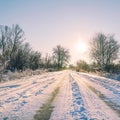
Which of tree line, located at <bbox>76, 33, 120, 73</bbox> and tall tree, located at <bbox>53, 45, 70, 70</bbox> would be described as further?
tall tree, located at <bbox>53, 45, 70, 70</bbox>

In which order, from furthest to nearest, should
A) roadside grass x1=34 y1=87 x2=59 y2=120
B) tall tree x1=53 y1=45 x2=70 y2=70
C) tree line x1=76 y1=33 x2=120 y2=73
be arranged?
tall tree x1=53 y1=45 x2=70 y2=70 → tree line x1=76 y1=33 x2=120 y2=73 → roadside grass x1=34 y1=87 x2=59 y2=120

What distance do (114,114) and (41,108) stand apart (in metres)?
2.07

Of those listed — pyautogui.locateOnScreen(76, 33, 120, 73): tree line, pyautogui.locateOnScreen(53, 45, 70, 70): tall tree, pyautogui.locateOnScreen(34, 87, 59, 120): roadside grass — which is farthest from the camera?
pyautogui.locateOnScreen(53, 45, 70, 70): tall tree

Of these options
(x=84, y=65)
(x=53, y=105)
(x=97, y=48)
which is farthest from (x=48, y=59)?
(x=53, y=105)

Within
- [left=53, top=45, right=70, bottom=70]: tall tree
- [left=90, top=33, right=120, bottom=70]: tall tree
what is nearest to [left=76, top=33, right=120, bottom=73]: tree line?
[left=90, top=33, right=120, bottom=70]: tall tree

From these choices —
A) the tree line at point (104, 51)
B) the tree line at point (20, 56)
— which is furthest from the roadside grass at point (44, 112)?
the tree line at point (104, 51)

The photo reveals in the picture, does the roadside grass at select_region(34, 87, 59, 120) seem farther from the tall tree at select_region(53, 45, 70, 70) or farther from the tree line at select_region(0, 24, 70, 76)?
the tall tree at select_region(53, 45, 70, 70)

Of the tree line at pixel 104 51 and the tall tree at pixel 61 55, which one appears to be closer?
the tree line at pixel 104 51

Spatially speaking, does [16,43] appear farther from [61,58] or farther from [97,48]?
[61,58]

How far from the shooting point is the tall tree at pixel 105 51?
56781 mm

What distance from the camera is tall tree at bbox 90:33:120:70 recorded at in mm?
56781

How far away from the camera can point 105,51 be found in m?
56.8

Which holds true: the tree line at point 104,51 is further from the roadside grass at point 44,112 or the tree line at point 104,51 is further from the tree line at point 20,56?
the roadside grass at point 44,112

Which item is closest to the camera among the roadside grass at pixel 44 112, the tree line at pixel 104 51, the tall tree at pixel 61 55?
the roadside grass at pixel 44 112
